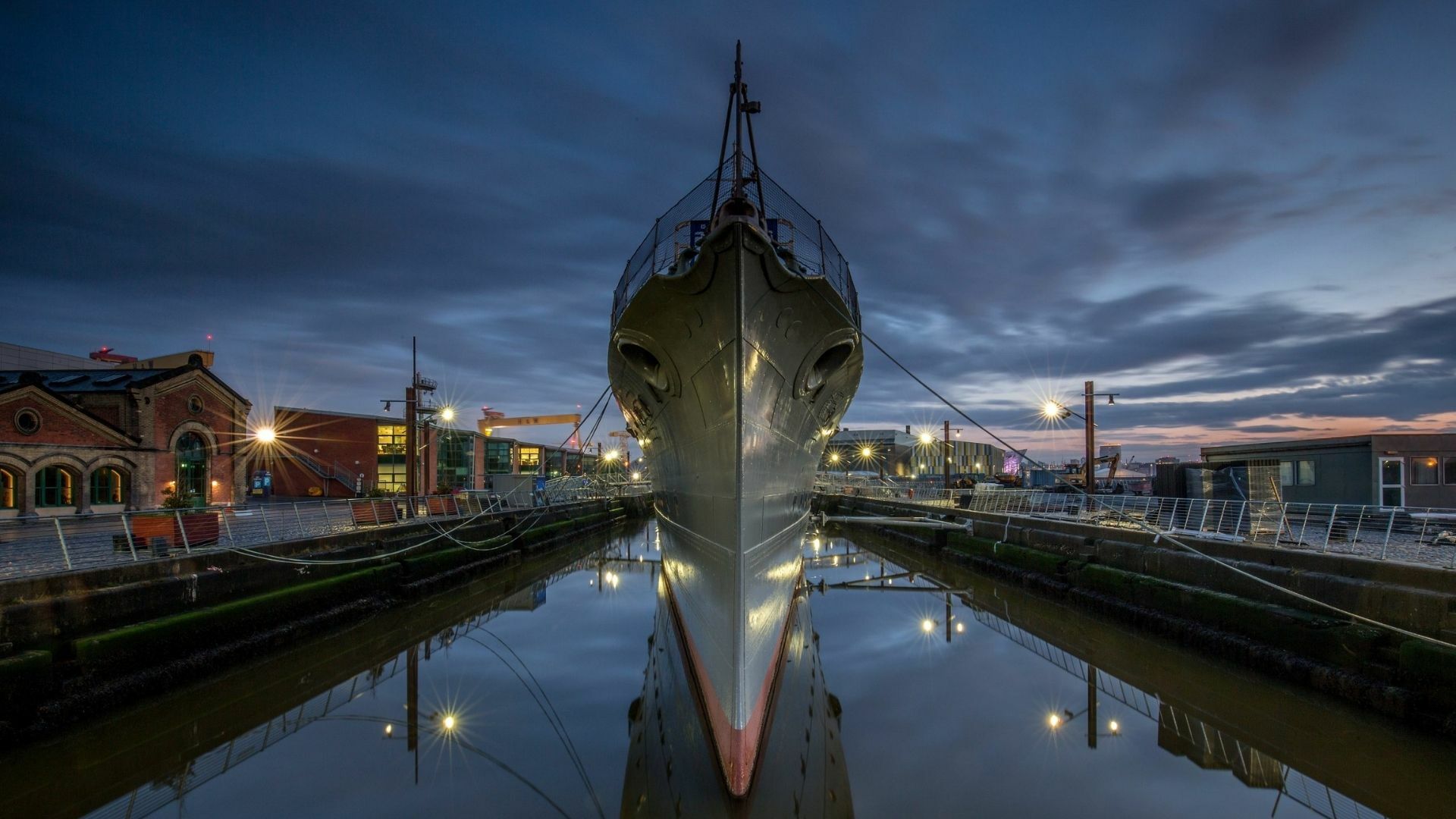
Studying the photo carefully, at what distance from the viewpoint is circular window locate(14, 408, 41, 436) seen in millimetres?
18641

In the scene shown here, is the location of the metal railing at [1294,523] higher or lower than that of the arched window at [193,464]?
lower

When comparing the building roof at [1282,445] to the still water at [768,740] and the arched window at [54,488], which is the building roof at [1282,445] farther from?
the arched window at [54,488]

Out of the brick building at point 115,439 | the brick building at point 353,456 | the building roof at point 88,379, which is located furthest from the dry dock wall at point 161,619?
the brick building at point 353,456

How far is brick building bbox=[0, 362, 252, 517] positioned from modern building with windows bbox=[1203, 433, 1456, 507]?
34.5m

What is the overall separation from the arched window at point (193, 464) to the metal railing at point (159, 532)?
16.7ft

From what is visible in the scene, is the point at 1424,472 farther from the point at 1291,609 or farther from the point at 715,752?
the point at 715,752

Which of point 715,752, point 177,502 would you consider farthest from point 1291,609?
point 177,502

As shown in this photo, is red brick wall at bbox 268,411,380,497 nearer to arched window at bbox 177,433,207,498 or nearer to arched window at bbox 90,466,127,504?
arched window at bbox 177,433,207,498

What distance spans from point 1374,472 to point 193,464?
3910 cm

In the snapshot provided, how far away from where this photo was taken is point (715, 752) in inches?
267

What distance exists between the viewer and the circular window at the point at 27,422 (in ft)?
61.2

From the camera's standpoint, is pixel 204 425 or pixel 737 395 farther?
pixel 204 425

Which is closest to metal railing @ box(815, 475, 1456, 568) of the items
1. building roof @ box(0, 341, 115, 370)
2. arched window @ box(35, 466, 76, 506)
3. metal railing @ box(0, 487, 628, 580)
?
metal railing @ box(0, 487, 628, 580)

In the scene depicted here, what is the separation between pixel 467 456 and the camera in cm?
4600
